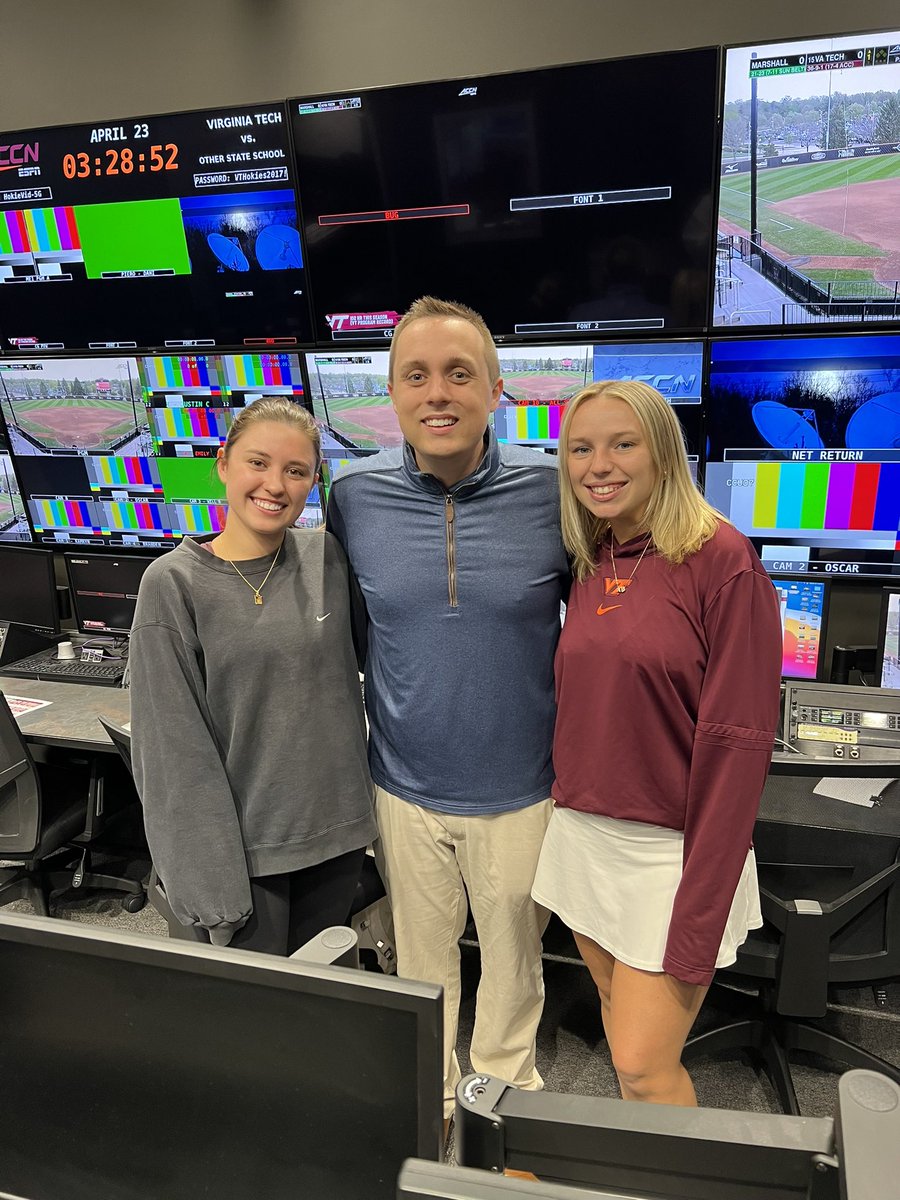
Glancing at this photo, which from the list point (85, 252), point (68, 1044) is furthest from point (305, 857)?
point (85, 252)

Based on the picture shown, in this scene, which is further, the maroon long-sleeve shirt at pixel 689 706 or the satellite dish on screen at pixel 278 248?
the satellite dish on screen at pixel 278 248

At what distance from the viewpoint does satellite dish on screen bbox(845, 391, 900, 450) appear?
7.41 ft

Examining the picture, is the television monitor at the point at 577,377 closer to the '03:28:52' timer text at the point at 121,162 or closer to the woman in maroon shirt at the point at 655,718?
the woman in maroon shirt at the point at 655,718

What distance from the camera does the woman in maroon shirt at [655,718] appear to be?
133 cm

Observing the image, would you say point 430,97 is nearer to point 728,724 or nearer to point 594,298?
point 594,298

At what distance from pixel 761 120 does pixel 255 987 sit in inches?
90.1

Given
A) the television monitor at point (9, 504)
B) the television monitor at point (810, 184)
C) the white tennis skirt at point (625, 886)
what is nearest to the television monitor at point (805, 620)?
the television monitor at point (810, 184)

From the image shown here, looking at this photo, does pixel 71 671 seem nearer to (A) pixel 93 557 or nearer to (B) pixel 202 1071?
(A) pixel 93 557

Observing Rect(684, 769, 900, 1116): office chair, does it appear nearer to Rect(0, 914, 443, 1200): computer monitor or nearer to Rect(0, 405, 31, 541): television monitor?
Rect(0, 914, 443, 1200): computer monitor

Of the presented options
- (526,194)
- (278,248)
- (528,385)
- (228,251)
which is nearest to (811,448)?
(528,385)

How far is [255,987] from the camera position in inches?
28.8

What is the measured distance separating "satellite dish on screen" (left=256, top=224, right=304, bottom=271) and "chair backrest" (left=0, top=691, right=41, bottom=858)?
5.23ft

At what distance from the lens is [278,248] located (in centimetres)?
262

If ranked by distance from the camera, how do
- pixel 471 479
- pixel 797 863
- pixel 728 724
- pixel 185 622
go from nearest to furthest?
pixel 728 724 → pixel 185 622 → pixel 471 479 → pixel 797 863
